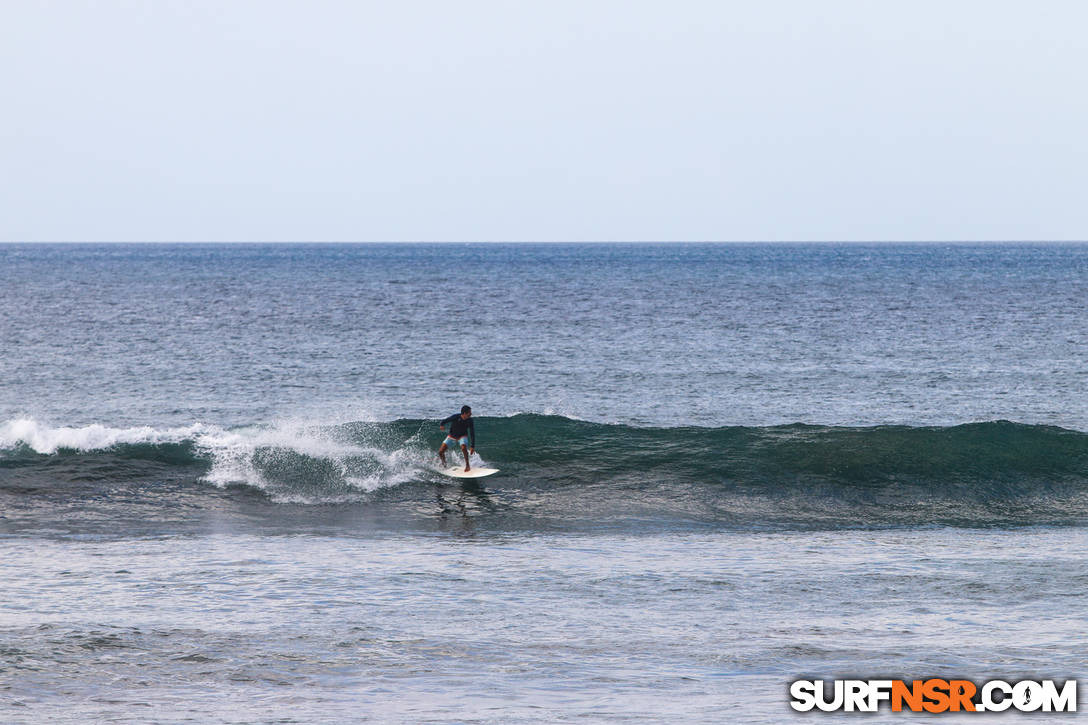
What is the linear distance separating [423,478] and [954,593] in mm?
12602

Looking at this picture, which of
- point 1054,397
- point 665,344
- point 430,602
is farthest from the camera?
point 665,344

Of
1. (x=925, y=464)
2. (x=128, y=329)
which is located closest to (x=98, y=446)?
(x=925, y=464)

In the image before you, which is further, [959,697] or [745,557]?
[745,557]

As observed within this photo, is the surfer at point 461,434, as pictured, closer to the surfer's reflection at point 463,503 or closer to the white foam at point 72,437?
the surfer's reflection at point 463,503

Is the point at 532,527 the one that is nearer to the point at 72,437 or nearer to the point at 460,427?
the point at 460,427

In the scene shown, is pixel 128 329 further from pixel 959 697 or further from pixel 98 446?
pixel 959 697

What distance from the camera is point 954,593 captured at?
15.2 metres

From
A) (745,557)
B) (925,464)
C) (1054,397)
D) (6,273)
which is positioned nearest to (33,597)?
(745,557)

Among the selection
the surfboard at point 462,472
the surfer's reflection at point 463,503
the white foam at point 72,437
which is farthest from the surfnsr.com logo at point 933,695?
the white foam at point 72,437

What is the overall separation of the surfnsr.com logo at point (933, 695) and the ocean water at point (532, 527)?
0.97ft

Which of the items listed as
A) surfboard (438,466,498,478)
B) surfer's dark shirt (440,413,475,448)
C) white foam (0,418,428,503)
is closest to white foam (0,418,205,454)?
white foam (0,418,428,503)

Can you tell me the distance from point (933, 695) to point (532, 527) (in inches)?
422

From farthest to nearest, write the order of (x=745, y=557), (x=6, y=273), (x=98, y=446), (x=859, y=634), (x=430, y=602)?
(x=6, y=273) < (x=98, y=446) < (x=745, y=557) < (x=430, y=602) < (x=859, y=634)

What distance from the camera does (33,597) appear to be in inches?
589
